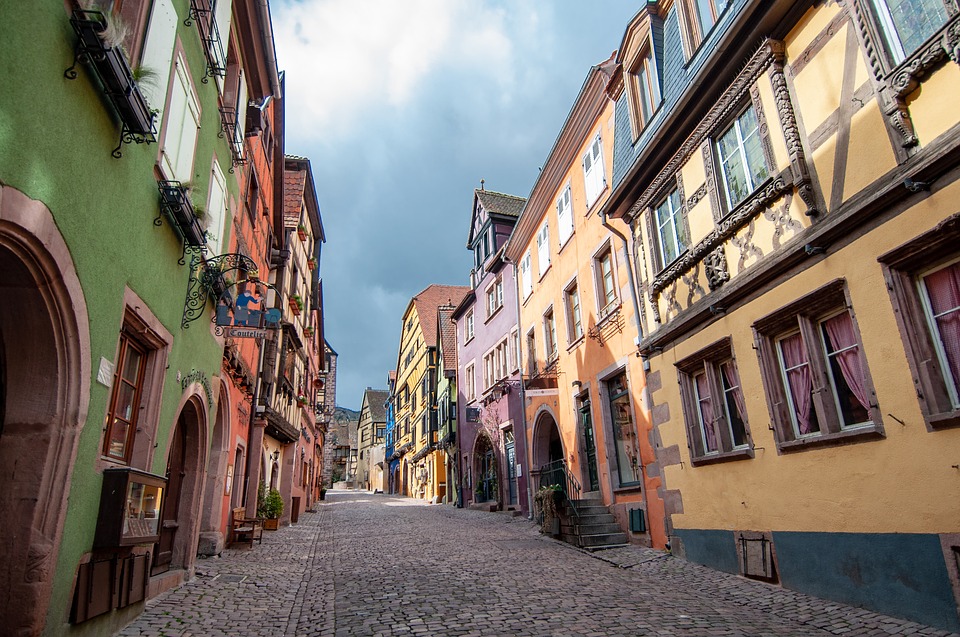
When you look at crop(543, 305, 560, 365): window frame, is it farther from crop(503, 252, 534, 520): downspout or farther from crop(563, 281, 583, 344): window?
crop(503, 252, 534, 520): downspout

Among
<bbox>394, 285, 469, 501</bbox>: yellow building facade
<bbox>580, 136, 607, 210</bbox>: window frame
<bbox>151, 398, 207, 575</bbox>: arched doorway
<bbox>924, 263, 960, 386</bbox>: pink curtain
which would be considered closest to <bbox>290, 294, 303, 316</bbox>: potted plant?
<bbox>580, 136, 607, 210</bbox>: window frame

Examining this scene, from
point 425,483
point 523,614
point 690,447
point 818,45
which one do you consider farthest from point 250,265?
point 425,483

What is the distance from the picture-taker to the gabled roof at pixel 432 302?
111 feet

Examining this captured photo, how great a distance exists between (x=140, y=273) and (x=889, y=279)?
6.79 meters

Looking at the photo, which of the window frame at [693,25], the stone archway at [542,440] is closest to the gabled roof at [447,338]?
the stone archway at [542,440]

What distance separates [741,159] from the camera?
7703mm

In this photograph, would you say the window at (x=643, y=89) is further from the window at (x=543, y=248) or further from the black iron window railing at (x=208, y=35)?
the black iron window railing at (x=208, y=35)

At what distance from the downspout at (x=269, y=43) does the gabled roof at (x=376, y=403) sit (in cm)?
5160

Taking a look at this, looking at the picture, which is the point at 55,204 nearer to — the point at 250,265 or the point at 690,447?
the point at 250,265

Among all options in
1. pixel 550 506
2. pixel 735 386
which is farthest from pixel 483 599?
pixel 550 506

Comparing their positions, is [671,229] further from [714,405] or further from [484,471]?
[484,471]

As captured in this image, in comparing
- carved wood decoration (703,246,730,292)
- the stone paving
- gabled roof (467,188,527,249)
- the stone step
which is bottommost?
the stone paving

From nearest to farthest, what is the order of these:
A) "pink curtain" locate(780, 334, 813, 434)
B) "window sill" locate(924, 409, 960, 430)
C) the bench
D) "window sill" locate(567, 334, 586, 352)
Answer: "window sill" locate(924, 409, 960, 430) < "pink curtain" locate(780, 334, 813, 434) < the bench < "window sill" locate(567, 334, 586, 352)

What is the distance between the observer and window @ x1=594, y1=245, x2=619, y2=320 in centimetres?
1250
